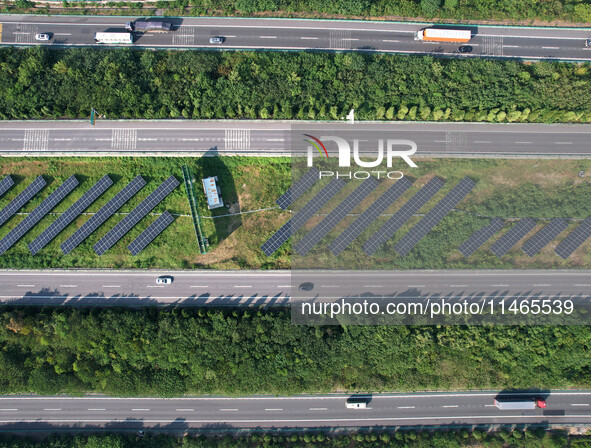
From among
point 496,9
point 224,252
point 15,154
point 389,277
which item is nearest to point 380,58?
point 496,9

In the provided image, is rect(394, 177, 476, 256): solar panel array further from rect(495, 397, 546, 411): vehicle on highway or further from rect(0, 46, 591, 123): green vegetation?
rect(495, 397, 546, 411): vehicle on highway

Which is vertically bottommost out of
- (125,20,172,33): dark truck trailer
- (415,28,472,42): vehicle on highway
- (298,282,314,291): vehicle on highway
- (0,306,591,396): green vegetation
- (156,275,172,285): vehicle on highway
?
(0,306,591,396): green vegetation

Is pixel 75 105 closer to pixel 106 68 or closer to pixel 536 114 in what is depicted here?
pixel 106 68

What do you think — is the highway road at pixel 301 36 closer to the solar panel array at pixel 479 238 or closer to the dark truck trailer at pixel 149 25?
the dark truck trailer at pixel 149 25

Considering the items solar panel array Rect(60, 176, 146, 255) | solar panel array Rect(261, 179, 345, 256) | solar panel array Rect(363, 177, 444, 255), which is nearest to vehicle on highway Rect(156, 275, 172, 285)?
solar panel array Rect(60, 176, 146, 255)

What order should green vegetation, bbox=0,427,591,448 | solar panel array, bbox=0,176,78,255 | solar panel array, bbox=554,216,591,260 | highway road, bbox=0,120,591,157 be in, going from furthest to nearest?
highway road, bbox=0,120,591,157 < solar panel array, bbox=554,216,591,260 < solar panel array, bbox=0,176,78,255 < green vegetation, bbox=0,427,591,448

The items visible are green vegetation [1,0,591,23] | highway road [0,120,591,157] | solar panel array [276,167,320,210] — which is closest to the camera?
solar panel array [276,167,320,210]

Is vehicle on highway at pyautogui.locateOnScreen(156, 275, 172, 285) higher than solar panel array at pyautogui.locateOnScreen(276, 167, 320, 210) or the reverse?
the reverse
